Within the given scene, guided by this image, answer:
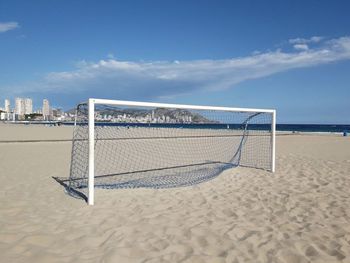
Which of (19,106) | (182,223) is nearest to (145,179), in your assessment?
(182,223)

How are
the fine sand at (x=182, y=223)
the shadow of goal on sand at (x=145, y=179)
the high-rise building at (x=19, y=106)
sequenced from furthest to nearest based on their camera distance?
the high-rise building at (x=19, y=106), the shadow of goal on sand at (x=145, y=179), the fine sand at (x=182, y=223)

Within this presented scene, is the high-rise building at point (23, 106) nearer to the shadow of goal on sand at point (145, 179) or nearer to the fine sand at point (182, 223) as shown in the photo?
the shadow of goal on sand at point (145, 179)

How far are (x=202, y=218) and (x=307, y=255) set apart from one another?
5.35ft

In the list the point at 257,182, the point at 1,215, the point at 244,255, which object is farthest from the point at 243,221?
the point at 1,215

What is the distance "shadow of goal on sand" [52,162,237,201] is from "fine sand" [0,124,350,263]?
33 cm

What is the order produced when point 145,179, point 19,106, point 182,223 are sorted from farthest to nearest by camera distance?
1. point 19,106
2. point 145,179
3. point 182,223

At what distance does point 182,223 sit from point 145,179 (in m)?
3.76

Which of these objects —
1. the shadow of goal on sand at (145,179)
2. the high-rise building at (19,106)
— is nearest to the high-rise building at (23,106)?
the high-rise building at (19,106)

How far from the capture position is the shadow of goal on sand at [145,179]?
6.88 metres

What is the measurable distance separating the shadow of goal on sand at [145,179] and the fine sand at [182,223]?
1.07 ft

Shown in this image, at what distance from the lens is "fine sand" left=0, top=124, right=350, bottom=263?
137 inches

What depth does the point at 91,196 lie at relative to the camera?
5449mm

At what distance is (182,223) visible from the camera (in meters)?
4.48

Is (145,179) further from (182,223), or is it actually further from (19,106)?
(19,106)
